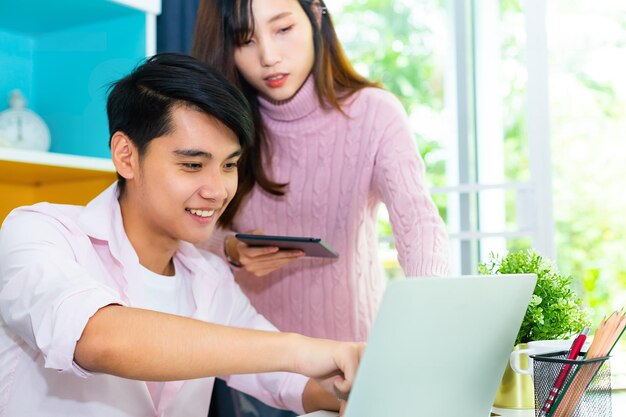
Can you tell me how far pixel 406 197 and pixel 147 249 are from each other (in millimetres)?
502

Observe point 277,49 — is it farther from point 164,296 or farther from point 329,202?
point 164,296

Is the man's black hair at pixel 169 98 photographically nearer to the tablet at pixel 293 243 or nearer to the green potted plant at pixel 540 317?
the tablet at pixel 293 243

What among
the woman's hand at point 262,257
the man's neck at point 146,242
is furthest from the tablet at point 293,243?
the man's neck at point 146,242

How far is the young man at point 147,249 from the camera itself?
114cm

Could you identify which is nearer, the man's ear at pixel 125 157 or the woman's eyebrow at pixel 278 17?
the man's ear at pixel 125 157

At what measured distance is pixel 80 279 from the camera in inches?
41.0

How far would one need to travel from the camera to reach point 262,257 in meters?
1.62

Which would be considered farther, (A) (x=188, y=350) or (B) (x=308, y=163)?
(B) (x=308, y=163)

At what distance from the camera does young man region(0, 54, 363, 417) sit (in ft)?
3.74

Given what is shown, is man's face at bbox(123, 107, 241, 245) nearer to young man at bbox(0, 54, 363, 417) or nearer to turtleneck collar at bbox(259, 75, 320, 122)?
young man at bbox(0, 54, 363, 417)

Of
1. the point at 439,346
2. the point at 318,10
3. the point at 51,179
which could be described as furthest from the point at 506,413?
the point at 51,179

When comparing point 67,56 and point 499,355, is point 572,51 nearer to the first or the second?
point 67,56

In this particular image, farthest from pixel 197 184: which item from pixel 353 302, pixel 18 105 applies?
pixel 18 105

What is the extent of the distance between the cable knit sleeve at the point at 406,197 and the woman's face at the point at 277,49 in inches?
7.7
